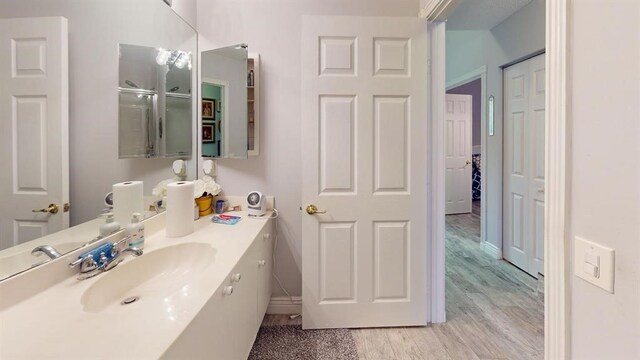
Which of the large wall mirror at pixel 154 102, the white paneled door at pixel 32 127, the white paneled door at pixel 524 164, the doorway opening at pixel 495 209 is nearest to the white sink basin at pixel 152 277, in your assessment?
the white paneled door at pixel 32 127

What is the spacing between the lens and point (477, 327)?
1.93 m

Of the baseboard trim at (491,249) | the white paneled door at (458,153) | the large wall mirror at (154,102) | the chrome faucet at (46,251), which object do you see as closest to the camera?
the chrome faucet at (46,251)

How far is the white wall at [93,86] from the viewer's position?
1.01m

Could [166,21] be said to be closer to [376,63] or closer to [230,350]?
[376,63]

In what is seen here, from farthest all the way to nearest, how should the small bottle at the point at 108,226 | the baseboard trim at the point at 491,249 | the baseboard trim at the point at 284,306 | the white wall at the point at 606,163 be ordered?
the baseboard trim at the point at 491,249, the baseboard trim at the point at 284,306, the small bottle at the point at 108,226, the white wall at the point at 606,163

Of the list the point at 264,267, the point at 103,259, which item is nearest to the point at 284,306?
the point at 264,267

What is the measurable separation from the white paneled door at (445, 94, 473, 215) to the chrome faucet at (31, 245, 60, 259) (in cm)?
524

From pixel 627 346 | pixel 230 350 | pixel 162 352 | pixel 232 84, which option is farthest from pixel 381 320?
pixel 232 84

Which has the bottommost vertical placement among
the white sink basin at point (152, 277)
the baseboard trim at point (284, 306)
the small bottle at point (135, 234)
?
the baseboard trim at point (284, 306)

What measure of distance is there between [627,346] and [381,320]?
1.47 meters

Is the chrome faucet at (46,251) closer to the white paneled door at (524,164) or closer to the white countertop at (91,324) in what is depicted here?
the white countertop at (91,324)

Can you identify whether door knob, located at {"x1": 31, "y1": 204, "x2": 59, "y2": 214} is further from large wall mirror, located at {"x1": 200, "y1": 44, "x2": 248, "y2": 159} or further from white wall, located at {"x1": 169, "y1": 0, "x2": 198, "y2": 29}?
white wall, located at {"x1": 169, "y1": 0, "x2": 198, "y2": 29}

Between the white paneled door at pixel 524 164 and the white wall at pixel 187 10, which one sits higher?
the white wall at pixel 187 10

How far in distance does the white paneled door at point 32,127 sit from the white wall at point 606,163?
1.53 meters
